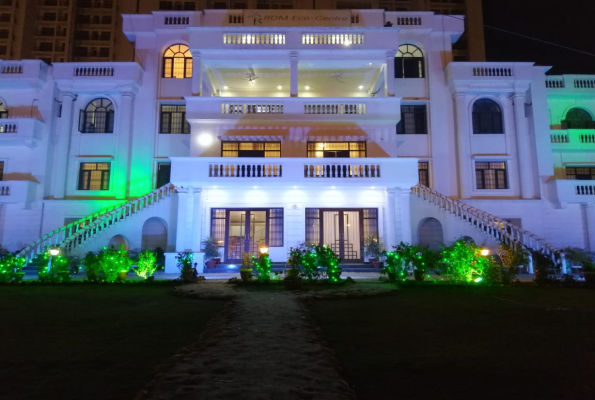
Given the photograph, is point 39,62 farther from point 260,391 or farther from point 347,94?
point 260,391

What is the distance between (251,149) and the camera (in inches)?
794

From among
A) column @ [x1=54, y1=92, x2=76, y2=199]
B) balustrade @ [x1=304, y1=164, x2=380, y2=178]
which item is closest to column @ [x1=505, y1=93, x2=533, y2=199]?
balustrade @ [x1=304, y1=164, x2=380, y2=178]

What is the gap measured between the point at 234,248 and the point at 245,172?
12.8ft

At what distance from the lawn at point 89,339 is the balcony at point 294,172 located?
8046 mm

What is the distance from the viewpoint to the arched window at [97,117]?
21.9m

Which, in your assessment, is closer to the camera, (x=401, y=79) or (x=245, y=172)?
(x=245, y=172)

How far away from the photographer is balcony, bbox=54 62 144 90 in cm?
2130

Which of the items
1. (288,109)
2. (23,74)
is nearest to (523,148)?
(288,109)

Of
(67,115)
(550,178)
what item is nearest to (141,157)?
(67,115)

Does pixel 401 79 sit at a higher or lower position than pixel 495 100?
higher

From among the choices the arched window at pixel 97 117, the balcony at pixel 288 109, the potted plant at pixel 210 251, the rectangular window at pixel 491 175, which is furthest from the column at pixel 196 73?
the rectangular window at pixel 491 175

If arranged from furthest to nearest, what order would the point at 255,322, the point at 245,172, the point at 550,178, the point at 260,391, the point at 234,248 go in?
the point at 550,178 → the point at 234,248 → the point at 245,172 → the point at 255,322 → the point at 260,391

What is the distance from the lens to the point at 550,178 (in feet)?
69.3

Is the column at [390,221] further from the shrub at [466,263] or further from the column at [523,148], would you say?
the column at [523,148]
